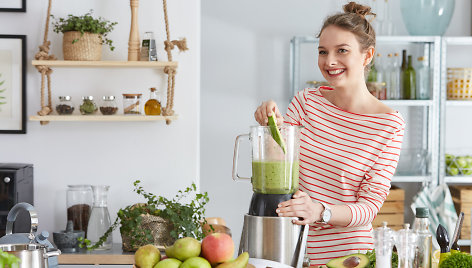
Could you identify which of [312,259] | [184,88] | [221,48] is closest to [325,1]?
[221,48]

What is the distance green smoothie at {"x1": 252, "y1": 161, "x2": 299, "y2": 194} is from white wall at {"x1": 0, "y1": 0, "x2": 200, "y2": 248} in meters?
1.79

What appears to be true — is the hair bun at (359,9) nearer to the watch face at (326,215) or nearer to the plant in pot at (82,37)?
the watch face at (326,215)

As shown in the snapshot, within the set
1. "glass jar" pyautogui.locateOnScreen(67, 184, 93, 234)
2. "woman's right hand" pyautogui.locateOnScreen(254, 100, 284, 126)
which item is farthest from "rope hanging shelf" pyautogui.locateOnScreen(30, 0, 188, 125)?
"woman's right hand" pyautogui.locateOnScreen(254, 100, 284, 126)

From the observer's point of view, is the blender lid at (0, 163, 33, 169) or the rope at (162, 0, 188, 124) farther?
the rope at (162, 0, 188, 124)

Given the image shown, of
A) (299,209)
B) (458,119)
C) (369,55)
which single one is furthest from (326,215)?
(458,119)

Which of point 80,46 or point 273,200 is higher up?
point 80,46

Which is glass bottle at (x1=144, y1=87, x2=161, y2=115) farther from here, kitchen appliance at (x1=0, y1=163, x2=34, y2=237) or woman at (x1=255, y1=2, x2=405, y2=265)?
woman at (x1=255, y1=2, x2=405, y2=265)

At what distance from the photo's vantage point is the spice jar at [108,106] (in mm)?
3256

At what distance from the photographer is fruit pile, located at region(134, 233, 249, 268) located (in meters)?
1.44

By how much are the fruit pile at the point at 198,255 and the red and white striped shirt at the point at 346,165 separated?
53cm

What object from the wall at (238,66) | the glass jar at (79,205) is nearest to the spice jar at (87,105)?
the glass jar at (79,205)

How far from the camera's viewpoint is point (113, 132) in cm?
343

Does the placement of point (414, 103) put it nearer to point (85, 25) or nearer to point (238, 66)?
point (238, 66)

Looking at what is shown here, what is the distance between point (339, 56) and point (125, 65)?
158 centimetres
